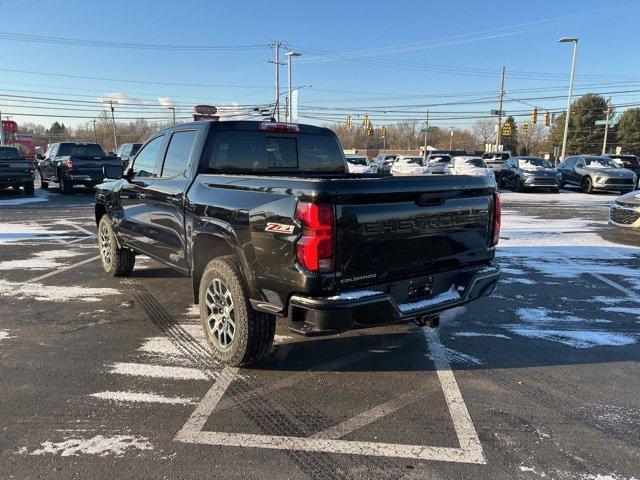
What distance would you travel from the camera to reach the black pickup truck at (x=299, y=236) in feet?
10.4

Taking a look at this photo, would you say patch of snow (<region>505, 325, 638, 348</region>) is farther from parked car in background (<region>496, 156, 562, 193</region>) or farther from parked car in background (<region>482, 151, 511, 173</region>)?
parked car in background (<region>482, 151, 511, 173</region>)

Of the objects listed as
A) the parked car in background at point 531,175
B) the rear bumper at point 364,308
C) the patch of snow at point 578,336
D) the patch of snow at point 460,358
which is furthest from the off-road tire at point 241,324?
the parked car in background at point 531,175

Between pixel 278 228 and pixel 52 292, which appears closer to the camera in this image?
pixel 278 228

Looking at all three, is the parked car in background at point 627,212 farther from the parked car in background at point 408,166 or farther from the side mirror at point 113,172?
the parked car in background at point 408,166

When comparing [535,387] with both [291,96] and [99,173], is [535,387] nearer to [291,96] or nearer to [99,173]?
[99,173]

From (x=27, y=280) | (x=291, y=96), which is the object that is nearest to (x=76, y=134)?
(x=291, y=96)

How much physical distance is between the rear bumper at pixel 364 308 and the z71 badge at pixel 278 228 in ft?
1.48

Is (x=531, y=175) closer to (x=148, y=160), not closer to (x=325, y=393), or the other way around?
(x=148, y=160)

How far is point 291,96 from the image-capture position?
144ft

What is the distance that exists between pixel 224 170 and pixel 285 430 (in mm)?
2455

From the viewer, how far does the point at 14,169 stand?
1767 cm

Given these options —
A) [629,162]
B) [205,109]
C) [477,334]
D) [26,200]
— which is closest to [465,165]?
[629,162]

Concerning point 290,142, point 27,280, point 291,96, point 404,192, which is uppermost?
point 291,96

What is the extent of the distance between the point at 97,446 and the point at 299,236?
1739 mm
